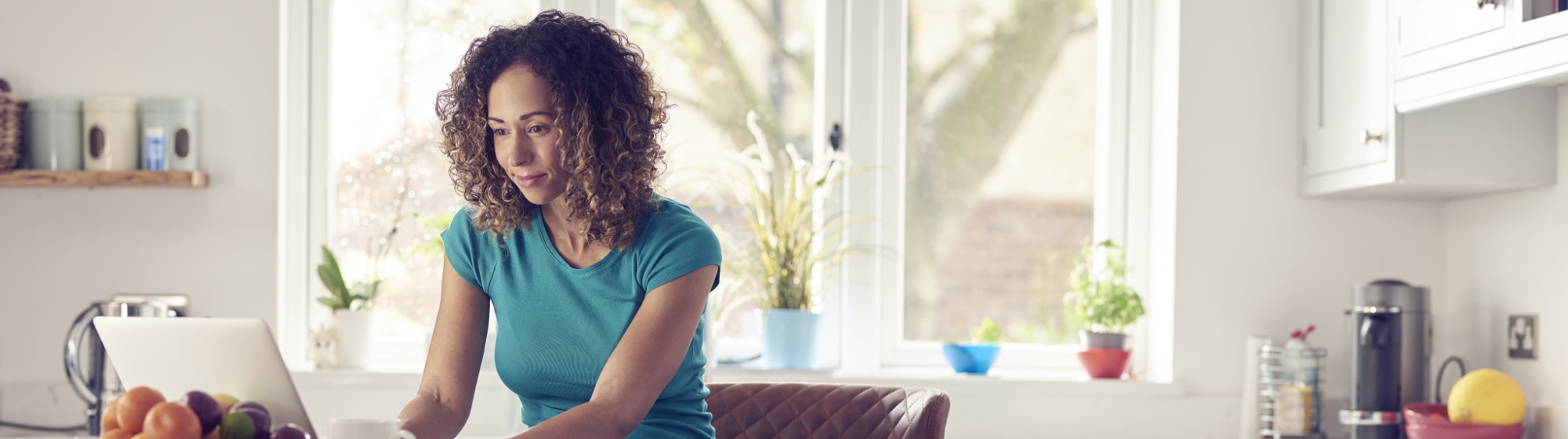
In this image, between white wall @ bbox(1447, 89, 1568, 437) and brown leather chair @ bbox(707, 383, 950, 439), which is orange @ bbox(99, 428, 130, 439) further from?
white wall @ bbox(1447, 89, 1568, 437)

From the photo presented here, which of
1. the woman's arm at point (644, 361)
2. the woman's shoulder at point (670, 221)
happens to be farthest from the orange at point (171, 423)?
the woman's shoulder at point (670, 221)

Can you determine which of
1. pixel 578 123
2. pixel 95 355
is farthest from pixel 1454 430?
pixel 95 355

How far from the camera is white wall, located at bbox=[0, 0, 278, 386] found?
2.89 m

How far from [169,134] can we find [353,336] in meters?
0.61

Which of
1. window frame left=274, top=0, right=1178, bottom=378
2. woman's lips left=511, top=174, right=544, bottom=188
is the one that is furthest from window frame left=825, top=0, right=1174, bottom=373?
woman's lips left=511, top=174, right=544, bottom=188

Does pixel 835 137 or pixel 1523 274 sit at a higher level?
pixel 835 137

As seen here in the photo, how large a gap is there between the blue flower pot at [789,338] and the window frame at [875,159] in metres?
0.14

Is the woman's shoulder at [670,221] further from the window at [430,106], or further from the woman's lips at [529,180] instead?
the window at [430,106]

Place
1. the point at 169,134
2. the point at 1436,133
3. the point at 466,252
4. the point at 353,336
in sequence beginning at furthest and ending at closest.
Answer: the point at 353,336
the point at 169,134
the point at 1436,133
the point at 466,252

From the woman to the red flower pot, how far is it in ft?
5.28

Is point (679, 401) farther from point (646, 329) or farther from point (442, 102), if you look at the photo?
point (442, 102)

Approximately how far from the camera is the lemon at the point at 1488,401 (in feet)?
7.93

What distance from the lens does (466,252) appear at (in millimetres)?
1573

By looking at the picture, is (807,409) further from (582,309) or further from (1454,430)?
(1454,430)
